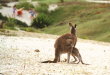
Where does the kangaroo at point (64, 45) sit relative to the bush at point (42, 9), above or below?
above

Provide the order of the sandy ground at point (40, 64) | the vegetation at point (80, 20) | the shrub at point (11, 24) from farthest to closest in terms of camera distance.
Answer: the vegetation at point (80, 20) < the shrub at point (11, 24) < the sandy ground at point (40, 64)

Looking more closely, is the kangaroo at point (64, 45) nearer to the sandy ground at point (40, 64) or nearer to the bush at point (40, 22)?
the sandy ground at point (40, 64)

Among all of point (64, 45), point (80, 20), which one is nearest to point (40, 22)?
point (80, 20)

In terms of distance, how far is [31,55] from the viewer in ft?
62.3

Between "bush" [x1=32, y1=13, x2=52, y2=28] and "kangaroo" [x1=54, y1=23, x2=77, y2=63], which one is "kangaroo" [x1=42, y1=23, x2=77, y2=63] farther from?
"bush" [x1=32, y1=13, x2=52, y2=28]

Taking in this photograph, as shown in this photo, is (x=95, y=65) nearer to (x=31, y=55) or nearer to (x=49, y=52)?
(x=31, y=55)

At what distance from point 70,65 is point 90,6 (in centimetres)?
4663

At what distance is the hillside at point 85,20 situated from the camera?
4347 cm

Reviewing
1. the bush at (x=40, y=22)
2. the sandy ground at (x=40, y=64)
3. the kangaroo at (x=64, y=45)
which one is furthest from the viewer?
the bush at (x=40, y=22)

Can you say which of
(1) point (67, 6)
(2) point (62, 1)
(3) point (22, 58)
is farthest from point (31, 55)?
(2) point (62, 1)

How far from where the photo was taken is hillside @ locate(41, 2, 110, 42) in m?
43.5

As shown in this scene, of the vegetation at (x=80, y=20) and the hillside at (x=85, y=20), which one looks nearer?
the hillside at (x=85, y=20)

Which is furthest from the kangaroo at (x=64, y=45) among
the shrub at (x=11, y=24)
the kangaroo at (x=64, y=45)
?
the shrub at (x=11, y=24)

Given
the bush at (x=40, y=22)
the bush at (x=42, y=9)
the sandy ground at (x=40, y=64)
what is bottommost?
the bush at (x=40, y=22)
